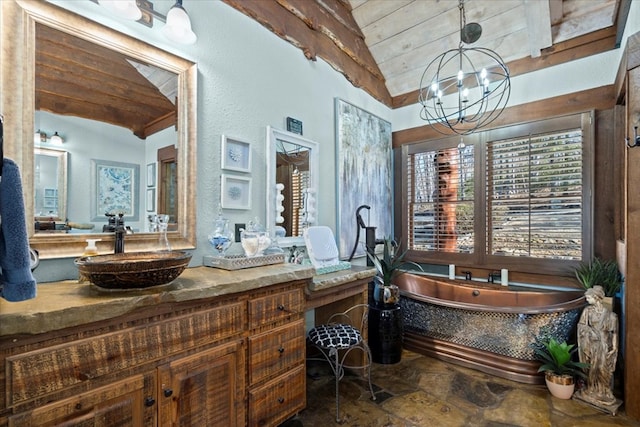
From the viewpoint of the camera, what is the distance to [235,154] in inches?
89.4

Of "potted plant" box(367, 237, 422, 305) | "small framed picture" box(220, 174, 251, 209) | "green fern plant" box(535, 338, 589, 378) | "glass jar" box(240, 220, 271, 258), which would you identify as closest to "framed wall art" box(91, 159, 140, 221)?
"small framed picture" box(220, 174, 251, 209)

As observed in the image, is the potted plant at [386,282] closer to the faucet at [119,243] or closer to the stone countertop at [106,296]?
the stone countertop at [106,296]

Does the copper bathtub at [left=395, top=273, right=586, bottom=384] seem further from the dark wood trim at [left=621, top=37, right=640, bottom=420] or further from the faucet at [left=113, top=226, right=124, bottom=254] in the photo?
the faucet at [left=113, top=226, right=124, bottom=254]

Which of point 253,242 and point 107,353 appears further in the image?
point 253,242

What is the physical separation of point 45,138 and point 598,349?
141 inches

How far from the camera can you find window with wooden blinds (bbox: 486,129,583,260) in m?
2.94

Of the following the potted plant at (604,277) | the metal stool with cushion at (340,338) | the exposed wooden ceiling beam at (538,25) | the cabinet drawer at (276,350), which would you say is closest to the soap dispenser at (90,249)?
the cabinet drawer at (276,350)

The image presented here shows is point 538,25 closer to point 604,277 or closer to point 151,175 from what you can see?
point 604,277

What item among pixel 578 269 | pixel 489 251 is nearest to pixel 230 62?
pixel 489 251

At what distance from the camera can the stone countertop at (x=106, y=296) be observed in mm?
1004

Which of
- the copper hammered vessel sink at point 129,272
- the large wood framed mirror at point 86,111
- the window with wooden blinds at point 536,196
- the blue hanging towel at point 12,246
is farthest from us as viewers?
the window with wooden blinds at point 536,196

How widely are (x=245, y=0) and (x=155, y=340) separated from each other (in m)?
2.34

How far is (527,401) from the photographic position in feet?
7.24

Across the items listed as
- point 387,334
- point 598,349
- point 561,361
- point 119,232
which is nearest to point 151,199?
point 119,232
